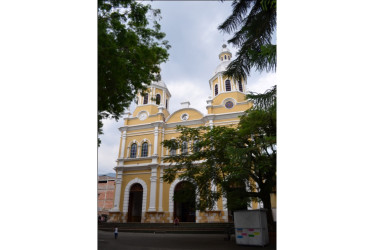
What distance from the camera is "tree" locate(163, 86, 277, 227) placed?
4129 mm

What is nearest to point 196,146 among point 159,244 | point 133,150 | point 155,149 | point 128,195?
point 159,244

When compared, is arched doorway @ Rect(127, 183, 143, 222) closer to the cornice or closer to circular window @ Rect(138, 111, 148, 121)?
the cornice

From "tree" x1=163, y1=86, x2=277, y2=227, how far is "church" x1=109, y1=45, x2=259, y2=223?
6.89 metres

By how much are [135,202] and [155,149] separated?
3793mm

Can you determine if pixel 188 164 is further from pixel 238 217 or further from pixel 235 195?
pixel 238 217

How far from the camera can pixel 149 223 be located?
39.7 feet

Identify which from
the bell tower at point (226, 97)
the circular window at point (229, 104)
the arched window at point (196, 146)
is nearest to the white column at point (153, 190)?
the bell tower at point (226, 97)

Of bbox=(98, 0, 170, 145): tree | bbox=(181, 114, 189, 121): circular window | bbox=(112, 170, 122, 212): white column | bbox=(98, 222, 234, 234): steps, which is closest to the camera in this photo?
bbox=(98, 0, 170, 145): tree

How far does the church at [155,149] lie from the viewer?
1354cm

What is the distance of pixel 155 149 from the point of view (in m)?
14.8

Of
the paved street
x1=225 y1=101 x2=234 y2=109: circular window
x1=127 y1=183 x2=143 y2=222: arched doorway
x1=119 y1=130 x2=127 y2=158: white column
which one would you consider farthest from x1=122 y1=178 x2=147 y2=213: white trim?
the paved street

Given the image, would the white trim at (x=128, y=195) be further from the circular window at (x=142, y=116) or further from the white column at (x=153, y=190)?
the circular window at (x=142, y=116)
